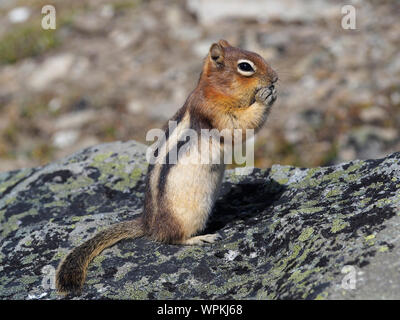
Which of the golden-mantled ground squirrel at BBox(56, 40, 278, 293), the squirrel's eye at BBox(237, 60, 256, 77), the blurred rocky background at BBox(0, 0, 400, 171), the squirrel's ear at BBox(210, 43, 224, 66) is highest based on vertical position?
the blurred rocky background at BBox(0, 0, 400, 171)

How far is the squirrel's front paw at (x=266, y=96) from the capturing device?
4812 millimetres

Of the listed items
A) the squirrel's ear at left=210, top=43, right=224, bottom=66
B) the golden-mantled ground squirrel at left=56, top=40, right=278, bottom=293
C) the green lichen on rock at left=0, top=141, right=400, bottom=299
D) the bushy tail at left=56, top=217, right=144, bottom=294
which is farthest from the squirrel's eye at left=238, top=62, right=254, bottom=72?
the bushy tail at left=56, top=217, right=144, bottom=294

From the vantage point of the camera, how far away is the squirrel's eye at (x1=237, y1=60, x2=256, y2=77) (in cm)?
486

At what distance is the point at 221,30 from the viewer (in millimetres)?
13711

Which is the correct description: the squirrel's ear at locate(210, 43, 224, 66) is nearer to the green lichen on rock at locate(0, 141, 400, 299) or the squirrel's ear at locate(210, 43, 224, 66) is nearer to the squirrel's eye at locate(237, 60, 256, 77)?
the squirrel's eye at locate(237, 60, 256, 77)

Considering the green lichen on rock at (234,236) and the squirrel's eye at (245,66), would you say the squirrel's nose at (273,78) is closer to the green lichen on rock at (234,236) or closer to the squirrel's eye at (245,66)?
the squirrel's eye at (245,66)

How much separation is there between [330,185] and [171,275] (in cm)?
152

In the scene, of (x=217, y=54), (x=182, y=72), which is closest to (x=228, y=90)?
(x=217, y=54)

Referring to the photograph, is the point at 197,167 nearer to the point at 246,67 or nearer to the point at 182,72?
the point at 246,67

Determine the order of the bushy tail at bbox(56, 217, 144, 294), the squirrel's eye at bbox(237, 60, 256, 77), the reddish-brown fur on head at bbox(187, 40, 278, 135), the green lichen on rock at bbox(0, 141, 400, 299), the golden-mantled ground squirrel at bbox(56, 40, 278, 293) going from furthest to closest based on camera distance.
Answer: the squirrel's eye at bbox(237, 60, 256, 77)
the reddish-brown fur on head at bbox(187, 40, 278, 135)
the golden-mantled ground squirrel at bbox(56, 40, 278, 293)
the bushy tail at bbox(56, 217, 144, 294)
the green lichen on rock at bbox(0, 141, 400, 299)

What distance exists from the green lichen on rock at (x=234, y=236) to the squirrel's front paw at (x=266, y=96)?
2.38 feet

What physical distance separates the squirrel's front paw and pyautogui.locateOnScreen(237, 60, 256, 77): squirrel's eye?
19 cm

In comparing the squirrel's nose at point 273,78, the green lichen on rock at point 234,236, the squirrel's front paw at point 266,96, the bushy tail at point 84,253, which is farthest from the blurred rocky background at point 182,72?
the bushy tail at point 84,253

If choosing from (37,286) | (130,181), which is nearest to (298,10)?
(130,181)
